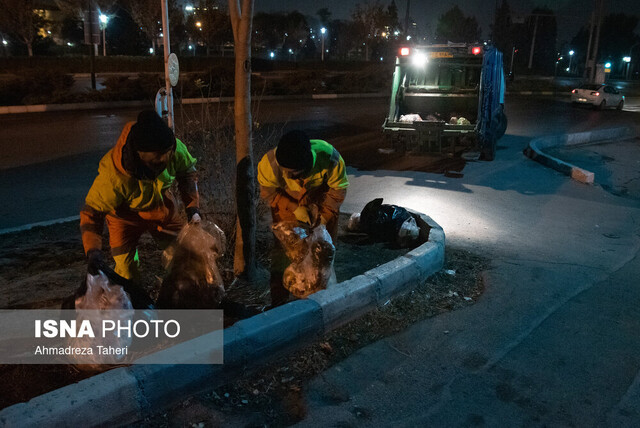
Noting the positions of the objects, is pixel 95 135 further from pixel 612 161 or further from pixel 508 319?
pixel 612 161

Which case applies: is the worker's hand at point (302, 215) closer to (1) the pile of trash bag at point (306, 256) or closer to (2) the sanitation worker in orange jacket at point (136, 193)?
(1) the pile of trash bag at point (306, 256)

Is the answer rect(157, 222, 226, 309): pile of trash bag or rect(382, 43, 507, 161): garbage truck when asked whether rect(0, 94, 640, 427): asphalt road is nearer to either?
rect(157, 222, 226, 309): pile of trash bag

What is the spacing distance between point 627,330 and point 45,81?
76.0 ft

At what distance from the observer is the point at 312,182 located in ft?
14.1

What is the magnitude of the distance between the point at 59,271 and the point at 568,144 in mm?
13676

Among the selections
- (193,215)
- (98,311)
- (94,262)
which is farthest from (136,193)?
(98,311)

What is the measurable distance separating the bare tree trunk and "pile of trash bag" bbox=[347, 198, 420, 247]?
67.7 inches

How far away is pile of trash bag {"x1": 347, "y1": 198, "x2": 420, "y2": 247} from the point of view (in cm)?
570

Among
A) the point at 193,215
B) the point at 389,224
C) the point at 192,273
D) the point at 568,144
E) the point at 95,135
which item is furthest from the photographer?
the point at 568,144

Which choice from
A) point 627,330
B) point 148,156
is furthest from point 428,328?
point 148,156

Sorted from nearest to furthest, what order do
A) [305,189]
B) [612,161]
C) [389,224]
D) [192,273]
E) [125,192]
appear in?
1. [125,192]
2. [192,273]
3. [305,189]
4. [389,224]
5. [612,161]

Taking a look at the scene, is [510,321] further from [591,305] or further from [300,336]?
[300,336]

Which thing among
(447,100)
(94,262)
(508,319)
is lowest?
(508,319)

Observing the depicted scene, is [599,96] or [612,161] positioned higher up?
[599,96]
